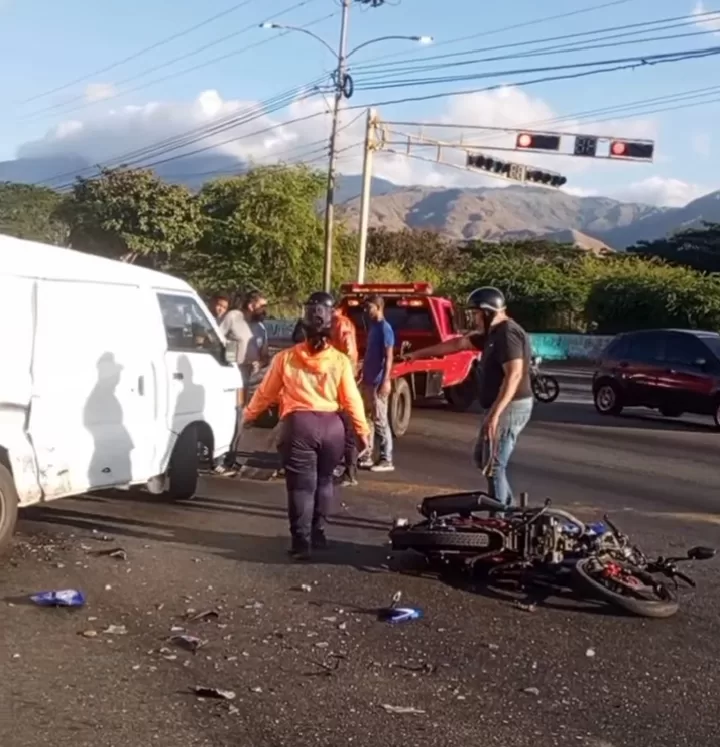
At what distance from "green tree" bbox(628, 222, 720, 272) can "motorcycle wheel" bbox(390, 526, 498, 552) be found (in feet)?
231

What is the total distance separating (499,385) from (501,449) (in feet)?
1.43

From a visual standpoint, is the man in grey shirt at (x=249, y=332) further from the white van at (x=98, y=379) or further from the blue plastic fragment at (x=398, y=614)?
the blue plastic fragment at (x=398, y=614)

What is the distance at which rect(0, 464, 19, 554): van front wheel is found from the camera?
7812mm

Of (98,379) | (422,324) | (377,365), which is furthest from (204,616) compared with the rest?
(422,324)

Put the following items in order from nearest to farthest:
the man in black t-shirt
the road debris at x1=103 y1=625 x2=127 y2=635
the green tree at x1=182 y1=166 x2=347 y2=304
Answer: the road debris at x1=103 y1=625 x2=127 y2=635 < the man in black t-shirt < the green tree at x1=182 y1=166 x2=347 y2=304

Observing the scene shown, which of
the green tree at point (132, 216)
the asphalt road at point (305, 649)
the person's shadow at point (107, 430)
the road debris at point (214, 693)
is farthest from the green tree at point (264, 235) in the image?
the road debris at point (214, 693)

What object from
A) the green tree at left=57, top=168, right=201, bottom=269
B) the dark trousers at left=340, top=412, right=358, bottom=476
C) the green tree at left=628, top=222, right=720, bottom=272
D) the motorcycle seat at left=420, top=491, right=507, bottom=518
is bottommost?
the motorcycle seat at left=420, top=491, right=507, bottom=518

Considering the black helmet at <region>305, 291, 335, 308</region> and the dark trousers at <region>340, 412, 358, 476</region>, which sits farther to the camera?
the dark trousers at <region>340, 412, 358, 476</region>

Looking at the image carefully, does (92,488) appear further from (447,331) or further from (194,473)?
(447,331)

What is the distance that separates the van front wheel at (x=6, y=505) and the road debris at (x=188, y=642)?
1962 mm

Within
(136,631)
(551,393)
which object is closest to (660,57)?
(551,393)

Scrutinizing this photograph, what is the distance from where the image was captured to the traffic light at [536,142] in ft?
105

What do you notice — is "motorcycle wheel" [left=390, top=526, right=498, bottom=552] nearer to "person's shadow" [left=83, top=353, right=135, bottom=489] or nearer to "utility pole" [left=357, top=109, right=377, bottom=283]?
"person's shadow" [left=83, top=353, right=135, bottom=489]

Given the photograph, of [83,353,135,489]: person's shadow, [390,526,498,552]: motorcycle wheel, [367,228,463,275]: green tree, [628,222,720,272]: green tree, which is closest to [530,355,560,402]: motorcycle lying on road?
[83,353,135,489]: person's shadow
